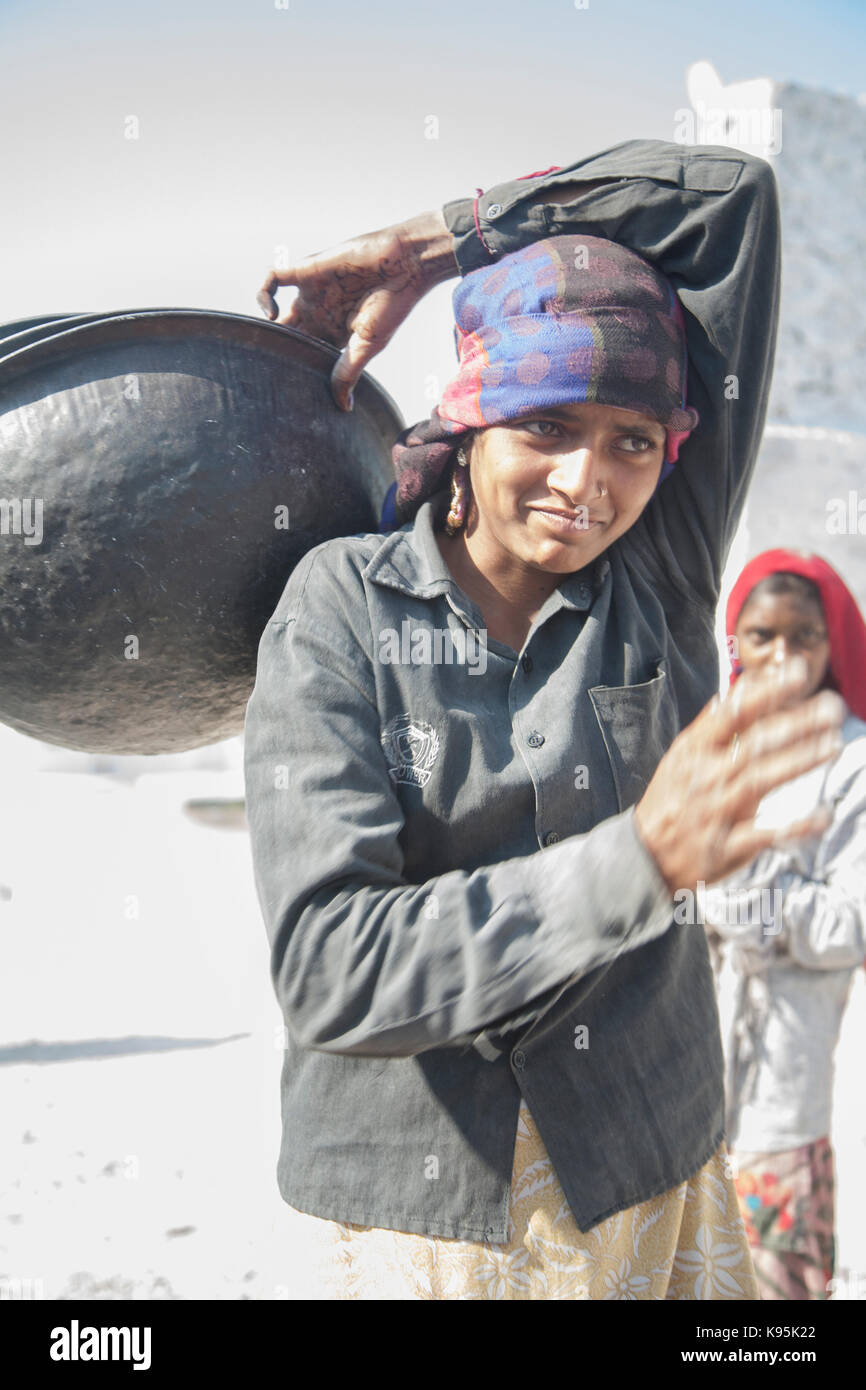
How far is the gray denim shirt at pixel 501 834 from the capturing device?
1.25 meters

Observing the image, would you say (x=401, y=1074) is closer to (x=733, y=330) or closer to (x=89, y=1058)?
(x=733, y=330)

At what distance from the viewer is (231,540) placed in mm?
1688

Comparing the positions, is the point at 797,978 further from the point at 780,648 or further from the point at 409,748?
the point at 409,748

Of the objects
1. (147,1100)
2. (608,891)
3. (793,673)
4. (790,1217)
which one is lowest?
(147,1100)

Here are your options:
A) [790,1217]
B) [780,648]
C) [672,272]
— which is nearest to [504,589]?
[672,272]

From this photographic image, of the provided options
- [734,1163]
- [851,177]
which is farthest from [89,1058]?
[851,177]

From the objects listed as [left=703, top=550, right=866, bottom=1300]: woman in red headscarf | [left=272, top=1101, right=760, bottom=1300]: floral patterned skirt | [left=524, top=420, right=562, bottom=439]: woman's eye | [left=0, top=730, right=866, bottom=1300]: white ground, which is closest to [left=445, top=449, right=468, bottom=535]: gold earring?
[left=524, top=420, right=562, bottom=439]: woman's eye

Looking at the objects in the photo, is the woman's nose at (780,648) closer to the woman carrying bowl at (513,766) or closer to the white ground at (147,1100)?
the woman carrying bowl at (513,766)

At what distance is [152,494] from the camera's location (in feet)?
5.39

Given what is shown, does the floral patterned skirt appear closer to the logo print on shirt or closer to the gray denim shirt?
the gray denim shirt

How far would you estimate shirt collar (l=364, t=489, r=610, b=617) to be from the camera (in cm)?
156

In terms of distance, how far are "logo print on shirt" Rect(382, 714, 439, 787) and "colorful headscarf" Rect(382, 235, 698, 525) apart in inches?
18.0

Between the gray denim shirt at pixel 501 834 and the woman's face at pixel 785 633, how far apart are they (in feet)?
5.37

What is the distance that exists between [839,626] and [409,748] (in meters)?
2.28
